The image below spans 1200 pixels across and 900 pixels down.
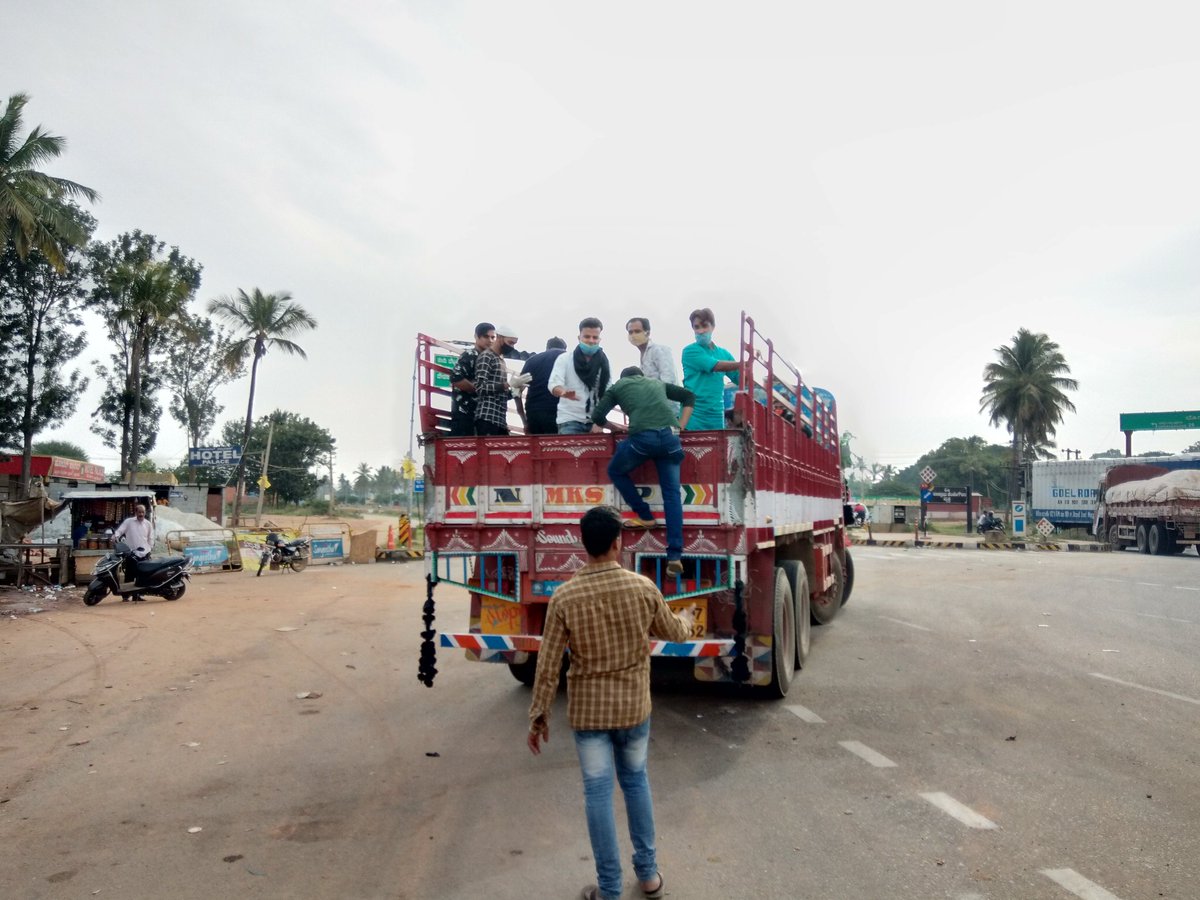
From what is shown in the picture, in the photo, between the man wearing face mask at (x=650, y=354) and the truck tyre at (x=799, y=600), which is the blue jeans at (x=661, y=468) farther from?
the truck tyre at (x=799, y=600)

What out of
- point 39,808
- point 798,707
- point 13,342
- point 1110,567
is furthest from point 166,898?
point 13,342

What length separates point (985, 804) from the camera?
4.44 meters

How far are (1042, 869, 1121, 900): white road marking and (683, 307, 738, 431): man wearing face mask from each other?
367 cm

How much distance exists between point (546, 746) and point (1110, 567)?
1892 centimetres

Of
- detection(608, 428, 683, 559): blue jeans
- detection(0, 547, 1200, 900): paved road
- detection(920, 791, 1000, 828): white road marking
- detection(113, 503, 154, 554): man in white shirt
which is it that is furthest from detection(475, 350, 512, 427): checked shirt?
detection(113, 503, 154, 554): man in white shirt

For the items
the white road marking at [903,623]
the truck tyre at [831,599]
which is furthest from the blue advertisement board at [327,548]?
the white road marking at [903,623]

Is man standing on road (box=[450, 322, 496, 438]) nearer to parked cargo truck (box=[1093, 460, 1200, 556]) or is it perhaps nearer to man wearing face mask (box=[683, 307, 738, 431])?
man wearing face mask (box=[683, 307, 738, 431])

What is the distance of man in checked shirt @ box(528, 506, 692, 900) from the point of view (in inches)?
131

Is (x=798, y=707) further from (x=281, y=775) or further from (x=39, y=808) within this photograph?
(x=39, y=808)

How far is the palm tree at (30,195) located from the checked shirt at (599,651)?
19486 millimetres

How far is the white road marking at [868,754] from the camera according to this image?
5.12 metres

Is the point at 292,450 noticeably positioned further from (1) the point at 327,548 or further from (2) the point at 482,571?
(2) the point at 482,571

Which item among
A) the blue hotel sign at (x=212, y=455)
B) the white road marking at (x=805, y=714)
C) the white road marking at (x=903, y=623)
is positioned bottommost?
the white road marking at (x=805, y=714)

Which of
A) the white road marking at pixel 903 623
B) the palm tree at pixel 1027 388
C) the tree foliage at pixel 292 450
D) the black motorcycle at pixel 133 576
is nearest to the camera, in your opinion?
the white road marking at pixel 903 623
